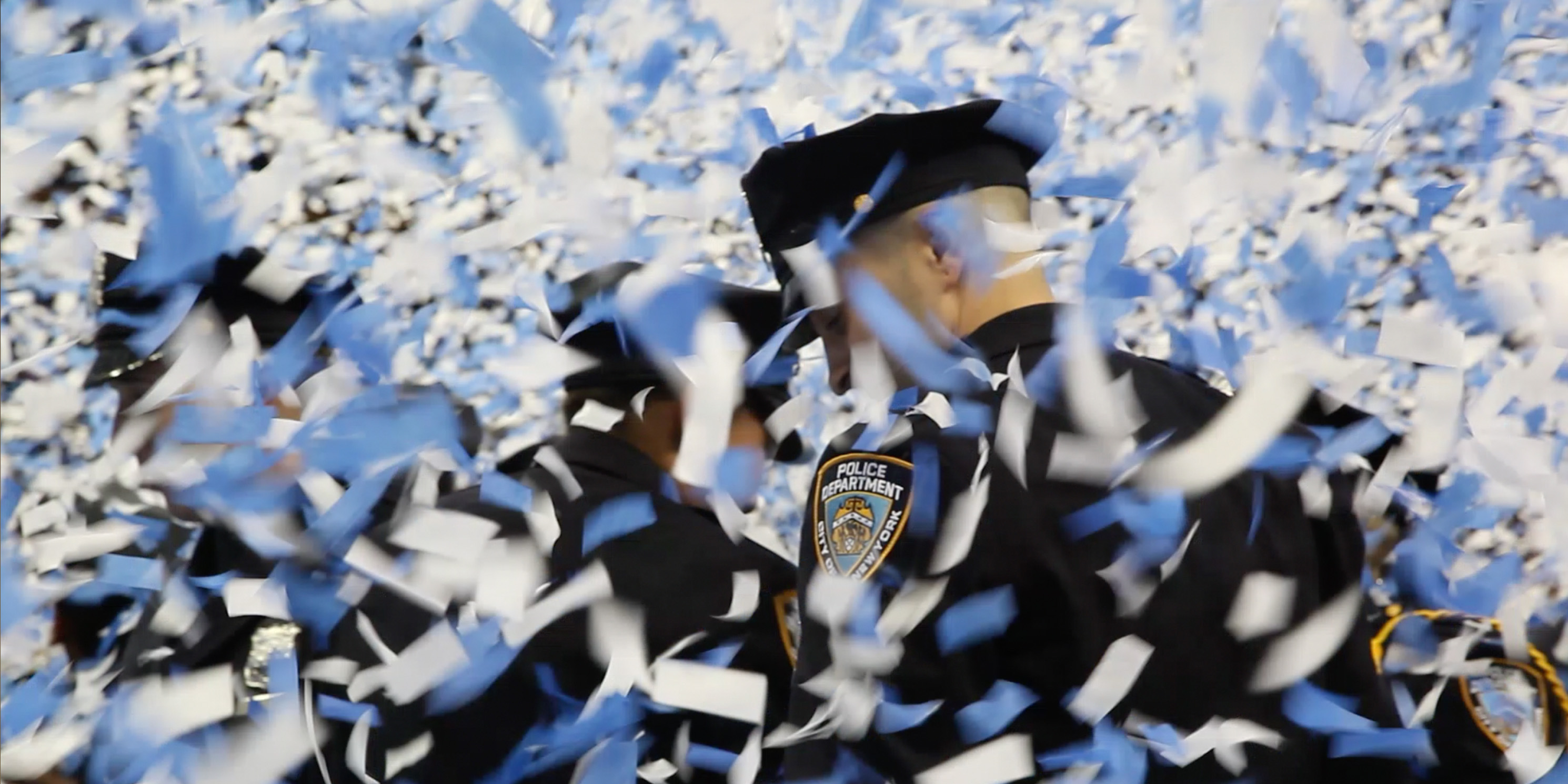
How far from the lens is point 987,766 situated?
2.50 feet

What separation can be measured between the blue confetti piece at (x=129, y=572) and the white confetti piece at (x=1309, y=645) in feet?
2.84

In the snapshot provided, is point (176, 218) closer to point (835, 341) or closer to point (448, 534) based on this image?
point (448, 534)

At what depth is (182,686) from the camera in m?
1.05

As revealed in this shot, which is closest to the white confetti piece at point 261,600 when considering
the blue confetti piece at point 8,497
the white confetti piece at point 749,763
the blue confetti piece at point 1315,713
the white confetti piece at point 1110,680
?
the white confetti piece at point 749,763

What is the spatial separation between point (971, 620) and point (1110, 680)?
0.08 m

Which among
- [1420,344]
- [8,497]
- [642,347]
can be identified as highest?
[1420,344]

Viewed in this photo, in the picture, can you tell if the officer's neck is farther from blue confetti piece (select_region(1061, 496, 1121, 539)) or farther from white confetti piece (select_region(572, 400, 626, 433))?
white confetti piece (select_region(572, 400, 626, 433))

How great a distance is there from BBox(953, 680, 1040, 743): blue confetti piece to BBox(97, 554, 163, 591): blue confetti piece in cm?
73

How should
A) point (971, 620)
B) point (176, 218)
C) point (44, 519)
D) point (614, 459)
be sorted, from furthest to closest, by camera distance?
point (44, 519)
point (614, 459)
point (176, 218)
point (971, 620)

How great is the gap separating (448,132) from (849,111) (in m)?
0.43

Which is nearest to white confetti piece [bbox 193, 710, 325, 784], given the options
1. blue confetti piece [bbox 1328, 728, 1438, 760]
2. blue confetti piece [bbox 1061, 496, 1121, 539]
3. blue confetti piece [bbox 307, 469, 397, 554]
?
blue confetti piece [bbox 307, 469, 397, 554]

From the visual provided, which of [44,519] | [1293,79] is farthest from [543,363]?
[44,519]

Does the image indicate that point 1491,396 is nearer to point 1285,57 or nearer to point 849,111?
point 1285,57

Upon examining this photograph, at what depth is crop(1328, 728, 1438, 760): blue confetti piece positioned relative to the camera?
0.82m
